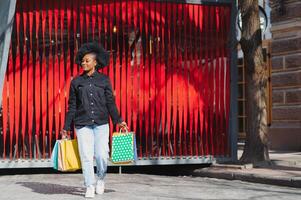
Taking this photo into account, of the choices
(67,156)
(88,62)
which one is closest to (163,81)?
(88,62)

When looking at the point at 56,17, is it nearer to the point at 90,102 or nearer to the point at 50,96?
the point at 50,96

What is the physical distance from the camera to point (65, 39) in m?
11.5

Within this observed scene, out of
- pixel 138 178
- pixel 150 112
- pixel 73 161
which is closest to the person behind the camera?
pixel 73 161

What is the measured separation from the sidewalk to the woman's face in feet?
12.1

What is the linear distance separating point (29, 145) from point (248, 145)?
409 centimetres

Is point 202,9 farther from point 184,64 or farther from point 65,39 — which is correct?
point 65,39

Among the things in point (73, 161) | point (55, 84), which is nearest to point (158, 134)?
point (55, 84)

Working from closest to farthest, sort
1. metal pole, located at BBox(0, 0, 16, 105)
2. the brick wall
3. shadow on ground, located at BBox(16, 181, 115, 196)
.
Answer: shadow on ground, located at BBox(16, 181, 115, 196)
metal pole, located at BBox(0, 0, 16, 105)
the brick wall

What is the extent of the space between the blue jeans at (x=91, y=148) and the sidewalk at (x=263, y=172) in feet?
10.5

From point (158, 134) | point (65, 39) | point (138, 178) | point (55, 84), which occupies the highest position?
point (65, 39)

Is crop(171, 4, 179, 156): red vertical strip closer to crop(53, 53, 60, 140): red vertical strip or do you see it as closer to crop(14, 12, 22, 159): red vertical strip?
crop(53, 53, 60, 140): red vertical strip

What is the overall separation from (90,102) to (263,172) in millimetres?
3990

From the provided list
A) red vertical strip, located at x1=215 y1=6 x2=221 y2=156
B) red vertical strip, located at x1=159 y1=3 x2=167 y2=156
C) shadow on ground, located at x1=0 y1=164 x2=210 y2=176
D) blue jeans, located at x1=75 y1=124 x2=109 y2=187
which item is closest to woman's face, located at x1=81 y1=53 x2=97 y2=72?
blue jeans, located at x1=75 y1=124 x2=109 y2=187

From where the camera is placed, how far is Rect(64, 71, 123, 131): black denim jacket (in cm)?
814
